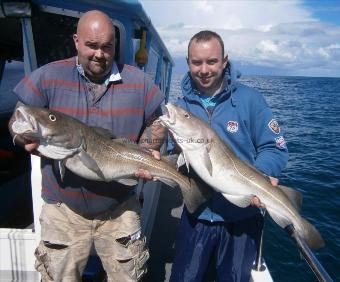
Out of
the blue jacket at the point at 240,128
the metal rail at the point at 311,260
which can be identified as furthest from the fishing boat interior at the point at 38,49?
the metal rail at the point at 311,260

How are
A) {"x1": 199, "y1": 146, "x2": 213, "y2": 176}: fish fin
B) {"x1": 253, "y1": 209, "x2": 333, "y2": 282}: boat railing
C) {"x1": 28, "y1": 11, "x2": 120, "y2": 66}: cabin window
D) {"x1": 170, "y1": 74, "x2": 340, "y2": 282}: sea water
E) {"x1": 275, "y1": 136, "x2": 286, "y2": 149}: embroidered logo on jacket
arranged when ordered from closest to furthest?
{"x1": 253, "y1": 209, "x2": 333, "y2": 282}: boat railing → {"x1": 199, "y1": 146, "x2": 213, "y2": 176}: fish fin → {"x1": 275, "y1": 136, "x2": 286, "y2": 149}: embroidered logo on jacket → {"x1": 28, "y1": 11, "x2": 120, "y2": 66}: cabin window → {"x1": 170, "y1": 74, "x2": 340, "y2": 282}: sea water

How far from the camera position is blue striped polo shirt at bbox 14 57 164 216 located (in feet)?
10.9

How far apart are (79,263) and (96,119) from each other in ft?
→ 4.66

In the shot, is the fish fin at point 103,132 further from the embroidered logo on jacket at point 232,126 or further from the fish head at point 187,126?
the embroidered logo on jacket at point 232,126

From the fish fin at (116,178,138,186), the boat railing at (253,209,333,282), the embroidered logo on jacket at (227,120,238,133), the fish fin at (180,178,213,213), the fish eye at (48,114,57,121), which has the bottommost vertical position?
the boat railing at (253,209,333,282)

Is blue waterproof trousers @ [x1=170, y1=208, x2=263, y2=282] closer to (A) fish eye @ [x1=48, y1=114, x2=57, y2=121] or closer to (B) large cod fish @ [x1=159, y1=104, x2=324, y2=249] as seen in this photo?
(B) large cod fish @ [x1=159, y1=104, x2=324, y2=249]

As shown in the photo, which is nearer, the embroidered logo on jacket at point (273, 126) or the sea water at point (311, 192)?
the embroidered logo on jacket at point (273, 126)

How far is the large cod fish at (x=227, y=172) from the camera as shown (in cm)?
348

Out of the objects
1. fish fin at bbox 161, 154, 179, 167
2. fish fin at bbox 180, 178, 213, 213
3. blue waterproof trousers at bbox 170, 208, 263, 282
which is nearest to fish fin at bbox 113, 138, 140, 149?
fish fin at bbox 161, 154, 179, 167

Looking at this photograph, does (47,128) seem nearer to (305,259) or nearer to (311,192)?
(305,259)

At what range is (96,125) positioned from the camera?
3424 millimetres

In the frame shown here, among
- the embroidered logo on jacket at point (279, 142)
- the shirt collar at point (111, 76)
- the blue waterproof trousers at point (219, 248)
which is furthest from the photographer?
the blue waterproof trousers at point (219, 248)

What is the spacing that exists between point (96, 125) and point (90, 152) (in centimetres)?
27

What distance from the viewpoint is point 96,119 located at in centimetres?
340
